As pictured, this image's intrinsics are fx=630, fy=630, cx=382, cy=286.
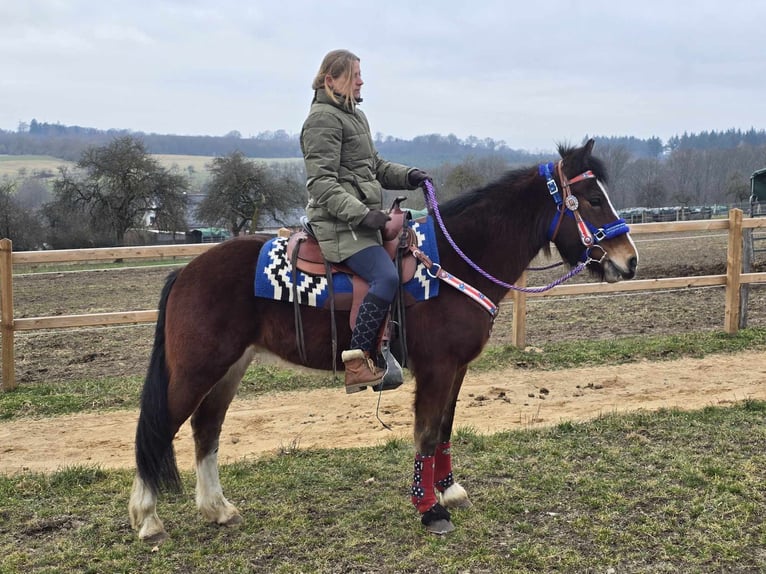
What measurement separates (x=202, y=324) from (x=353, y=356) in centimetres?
95

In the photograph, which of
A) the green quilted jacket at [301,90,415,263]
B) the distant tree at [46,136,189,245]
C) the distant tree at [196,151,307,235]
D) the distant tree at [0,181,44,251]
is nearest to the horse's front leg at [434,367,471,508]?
the green quilted jacket at [301,90,415,263]

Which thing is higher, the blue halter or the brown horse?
the blue halter

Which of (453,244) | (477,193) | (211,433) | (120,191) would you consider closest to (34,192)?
(120,191)

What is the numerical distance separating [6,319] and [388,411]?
4.64 m

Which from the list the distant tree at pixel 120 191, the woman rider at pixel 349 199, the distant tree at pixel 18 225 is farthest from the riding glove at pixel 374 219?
the distant tree at pixel 120 191

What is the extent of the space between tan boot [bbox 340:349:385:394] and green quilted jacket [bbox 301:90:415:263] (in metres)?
0.58

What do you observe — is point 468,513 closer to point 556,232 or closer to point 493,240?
point 493,240

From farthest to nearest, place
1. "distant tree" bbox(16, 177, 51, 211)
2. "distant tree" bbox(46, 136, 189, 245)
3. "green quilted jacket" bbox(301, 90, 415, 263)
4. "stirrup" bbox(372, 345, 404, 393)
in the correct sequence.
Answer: "distant tree" bbox(16, 177, 51, 211)
"distant tree" bbox(46, 136, 189, 245)
"stirrup" bbox(372, 345, 404, 393)
"green quilted jacket" bbox(301, 90, 415, 263)

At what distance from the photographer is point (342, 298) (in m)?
3.87

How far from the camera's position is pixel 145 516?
3.80 meters

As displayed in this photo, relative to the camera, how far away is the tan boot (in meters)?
3.73

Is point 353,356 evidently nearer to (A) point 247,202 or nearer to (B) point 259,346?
(B) point 259,346

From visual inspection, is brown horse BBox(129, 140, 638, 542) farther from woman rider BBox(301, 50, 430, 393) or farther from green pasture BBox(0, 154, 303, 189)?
green pasture BBox(0, 154, 303, 189)

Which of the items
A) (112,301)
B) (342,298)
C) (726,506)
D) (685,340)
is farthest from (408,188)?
(112,301)
